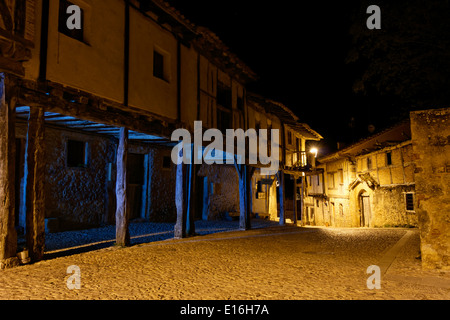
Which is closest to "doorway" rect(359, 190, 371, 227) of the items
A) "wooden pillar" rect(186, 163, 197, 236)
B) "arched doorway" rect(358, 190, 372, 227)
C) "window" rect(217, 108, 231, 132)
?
"arched doorway" rect(358, 190, 372, 227)

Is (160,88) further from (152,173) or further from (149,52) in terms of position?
(152,173)

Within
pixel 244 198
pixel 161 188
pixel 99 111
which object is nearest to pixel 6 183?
pixel 99 111

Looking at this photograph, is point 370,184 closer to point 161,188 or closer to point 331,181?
point 331,181

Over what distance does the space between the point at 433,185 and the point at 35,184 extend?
7524 millimetres

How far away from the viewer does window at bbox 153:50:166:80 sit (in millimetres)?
9831

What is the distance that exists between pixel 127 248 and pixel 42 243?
2122 mm

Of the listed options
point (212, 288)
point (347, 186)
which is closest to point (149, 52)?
point (212, 288)

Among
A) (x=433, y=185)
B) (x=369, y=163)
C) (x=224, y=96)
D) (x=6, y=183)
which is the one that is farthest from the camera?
(x=369, y=163)

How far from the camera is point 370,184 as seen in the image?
70.8ft

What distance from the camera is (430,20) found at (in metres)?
9.88

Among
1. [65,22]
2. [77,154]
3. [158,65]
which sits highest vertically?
[158,65]

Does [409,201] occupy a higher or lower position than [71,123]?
lower

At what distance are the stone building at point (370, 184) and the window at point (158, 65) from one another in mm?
10769

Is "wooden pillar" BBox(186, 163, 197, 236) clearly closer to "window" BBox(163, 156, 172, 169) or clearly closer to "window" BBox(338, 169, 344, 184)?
"window" BBox(163, 156, 172, 169)
